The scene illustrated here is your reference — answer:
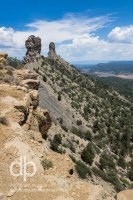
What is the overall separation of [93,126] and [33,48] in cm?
4564

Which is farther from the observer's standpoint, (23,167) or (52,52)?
(52,52)

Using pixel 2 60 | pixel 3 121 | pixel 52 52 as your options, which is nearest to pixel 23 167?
pixel 3 121

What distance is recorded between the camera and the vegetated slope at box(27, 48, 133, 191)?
47359 mm

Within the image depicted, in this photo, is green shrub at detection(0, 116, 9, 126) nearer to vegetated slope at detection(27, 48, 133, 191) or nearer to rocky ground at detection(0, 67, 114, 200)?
rocky ground at detection(0, 67, 114, 200)

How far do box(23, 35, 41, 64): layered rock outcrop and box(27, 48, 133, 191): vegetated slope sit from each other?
4.47 meters

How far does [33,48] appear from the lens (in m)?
101

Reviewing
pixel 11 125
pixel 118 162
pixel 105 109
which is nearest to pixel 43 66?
pixel 105 109

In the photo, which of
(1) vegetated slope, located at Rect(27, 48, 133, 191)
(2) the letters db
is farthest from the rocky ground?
(1) vegetated slope, located at Rect(27, 48, 133, 191)

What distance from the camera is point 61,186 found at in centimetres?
1263

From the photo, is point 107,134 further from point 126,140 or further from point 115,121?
point 115,121

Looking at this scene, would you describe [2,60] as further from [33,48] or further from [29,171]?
[33,48]

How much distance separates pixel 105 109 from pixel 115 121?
22.5 ft

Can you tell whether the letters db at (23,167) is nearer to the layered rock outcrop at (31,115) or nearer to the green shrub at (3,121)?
the green shrub at (3,121)

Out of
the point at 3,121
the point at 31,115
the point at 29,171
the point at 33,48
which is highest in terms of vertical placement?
the point at 33,48
